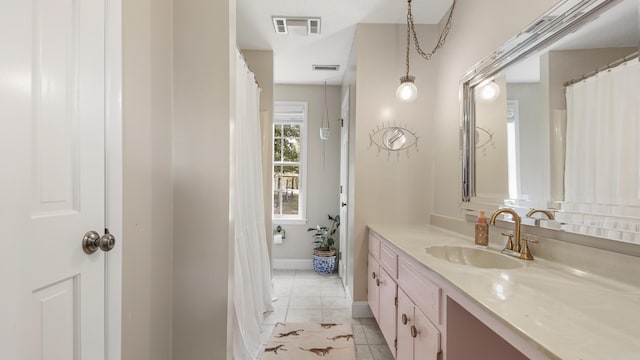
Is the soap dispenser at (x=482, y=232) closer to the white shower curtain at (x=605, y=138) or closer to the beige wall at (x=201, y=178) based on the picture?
the white shower curtain at (x=605, y=138)

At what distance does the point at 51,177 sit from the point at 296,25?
230 centimetres

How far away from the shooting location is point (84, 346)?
898 millimetres

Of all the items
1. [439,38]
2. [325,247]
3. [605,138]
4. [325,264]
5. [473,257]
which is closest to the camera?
[605,138]

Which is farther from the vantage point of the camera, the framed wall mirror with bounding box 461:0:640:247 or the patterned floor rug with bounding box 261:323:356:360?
the patterned floor rug with bounding box 261:323:356:360

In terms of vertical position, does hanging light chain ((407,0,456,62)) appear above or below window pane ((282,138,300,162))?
above

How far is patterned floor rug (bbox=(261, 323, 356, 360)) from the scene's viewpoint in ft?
6.70

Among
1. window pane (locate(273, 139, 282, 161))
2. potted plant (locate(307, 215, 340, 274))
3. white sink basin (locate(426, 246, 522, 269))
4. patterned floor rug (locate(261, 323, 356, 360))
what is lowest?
patterned floor rug (locate(261, 323, 356, 360))

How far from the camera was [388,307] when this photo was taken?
6.22 feet

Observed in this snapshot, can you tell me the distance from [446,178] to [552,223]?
3.63 ft

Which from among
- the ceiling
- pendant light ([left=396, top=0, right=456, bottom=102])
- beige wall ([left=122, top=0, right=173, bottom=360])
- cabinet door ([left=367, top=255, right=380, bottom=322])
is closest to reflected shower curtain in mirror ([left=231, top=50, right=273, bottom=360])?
beige wall ([left=122, top=0, right=173, bottom=360])

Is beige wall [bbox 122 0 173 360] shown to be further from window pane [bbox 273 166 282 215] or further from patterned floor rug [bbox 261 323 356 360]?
window pane [bbox 273 166 282 215]

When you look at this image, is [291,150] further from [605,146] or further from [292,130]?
[605,146]

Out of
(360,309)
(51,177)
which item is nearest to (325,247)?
(360,309)

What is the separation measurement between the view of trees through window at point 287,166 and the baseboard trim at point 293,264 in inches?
26.8
